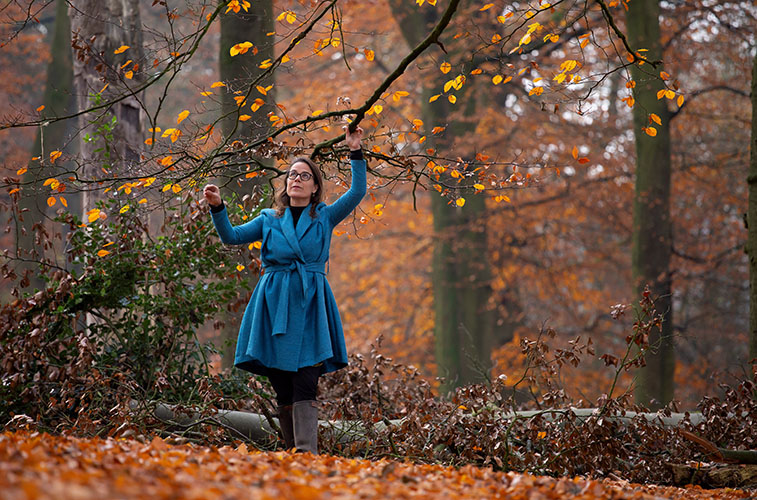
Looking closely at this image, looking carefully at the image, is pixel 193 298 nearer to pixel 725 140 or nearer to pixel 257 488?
pixel 257 488

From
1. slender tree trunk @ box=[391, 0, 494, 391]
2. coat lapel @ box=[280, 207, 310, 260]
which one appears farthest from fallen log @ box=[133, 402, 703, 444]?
slender tree trunk @ box=[391, 0, 494, 391]

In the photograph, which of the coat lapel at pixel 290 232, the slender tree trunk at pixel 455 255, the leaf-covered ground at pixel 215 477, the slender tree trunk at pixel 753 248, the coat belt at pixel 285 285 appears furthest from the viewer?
the slender tree trunk at pixel 455 255

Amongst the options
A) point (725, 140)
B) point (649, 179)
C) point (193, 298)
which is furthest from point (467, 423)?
point (725, 140)

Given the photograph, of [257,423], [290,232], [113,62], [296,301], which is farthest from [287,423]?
[113,62]

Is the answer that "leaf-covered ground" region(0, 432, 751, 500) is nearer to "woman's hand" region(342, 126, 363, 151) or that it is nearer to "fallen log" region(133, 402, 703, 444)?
"fallen log" region(133, 402, 703, 444)

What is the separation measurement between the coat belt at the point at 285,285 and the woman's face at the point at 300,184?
0.46 m

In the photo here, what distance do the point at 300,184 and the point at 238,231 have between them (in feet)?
1.69

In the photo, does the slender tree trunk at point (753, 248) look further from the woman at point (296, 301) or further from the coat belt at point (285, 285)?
the coat belt at point (285, 285)

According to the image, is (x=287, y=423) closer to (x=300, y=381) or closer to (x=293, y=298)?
(x=300, y=381)

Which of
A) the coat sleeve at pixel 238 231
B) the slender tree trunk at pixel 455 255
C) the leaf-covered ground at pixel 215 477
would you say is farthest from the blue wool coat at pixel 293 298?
the slender tree trunk at pixel 455 255

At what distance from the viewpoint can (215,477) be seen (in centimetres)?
271

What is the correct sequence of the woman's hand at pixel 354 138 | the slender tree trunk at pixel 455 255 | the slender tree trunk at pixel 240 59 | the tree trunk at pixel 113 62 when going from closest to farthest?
the woman's hand at pixel 354 138 < the slender tree trunk at pixel 240 59 < the tree trunk at pixel 113 62 < the slender tree trunk at pixel 455 255

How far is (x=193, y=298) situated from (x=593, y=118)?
10.6 metres

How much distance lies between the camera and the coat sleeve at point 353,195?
15.9 ft
